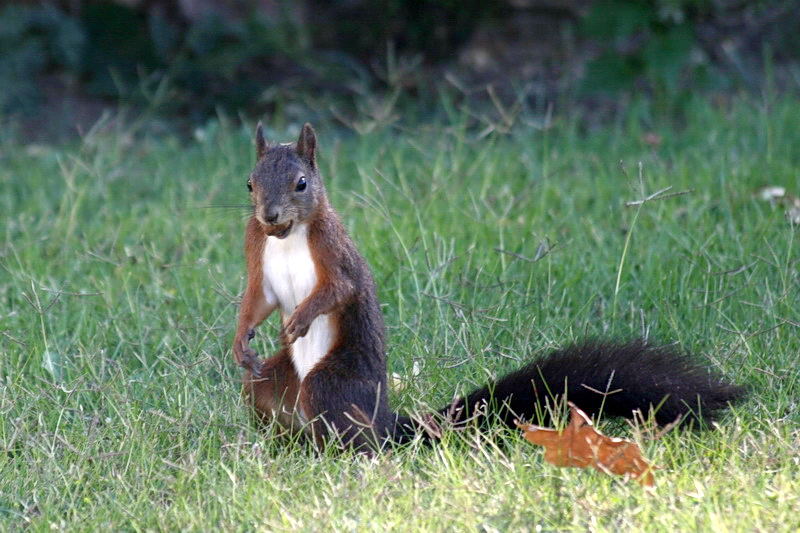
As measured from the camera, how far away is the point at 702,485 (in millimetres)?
2201

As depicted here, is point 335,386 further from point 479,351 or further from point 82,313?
point 82,313

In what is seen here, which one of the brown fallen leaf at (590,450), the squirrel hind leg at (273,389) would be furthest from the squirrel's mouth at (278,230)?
the brown fallen leaf at (590,450)

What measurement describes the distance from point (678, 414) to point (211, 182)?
8.27 feet

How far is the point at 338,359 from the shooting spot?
2.59m

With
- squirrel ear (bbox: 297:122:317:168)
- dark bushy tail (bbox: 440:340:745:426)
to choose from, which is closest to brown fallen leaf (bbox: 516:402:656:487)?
dark bushy tail (bbox: 440:340:745:426)

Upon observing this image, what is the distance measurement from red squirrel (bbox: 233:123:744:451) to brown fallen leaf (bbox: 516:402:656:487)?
0.20 meters

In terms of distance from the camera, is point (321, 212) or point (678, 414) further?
point (321, 212)

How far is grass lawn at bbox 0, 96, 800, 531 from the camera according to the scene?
7.37ft

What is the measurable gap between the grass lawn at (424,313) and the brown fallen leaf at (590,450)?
3 centimetres

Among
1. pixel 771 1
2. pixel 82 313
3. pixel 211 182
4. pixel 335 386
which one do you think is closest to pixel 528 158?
pixel 211 182

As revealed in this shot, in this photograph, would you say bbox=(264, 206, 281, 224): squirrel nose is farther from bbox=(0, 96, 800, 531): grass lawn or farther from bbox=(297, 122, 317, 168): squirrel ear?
bbox=(0, 96, 800, 531): grass lawn

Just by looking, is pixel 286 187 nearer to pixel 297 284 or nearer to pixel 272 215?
pixel 272 215

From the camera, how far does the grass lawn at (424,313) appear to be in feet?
7.37

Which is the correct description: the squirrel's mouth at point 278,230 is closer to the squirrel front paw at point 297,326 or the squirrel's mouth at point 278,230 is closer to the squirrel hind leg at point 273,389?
the squirrel front paw at point 297,326
